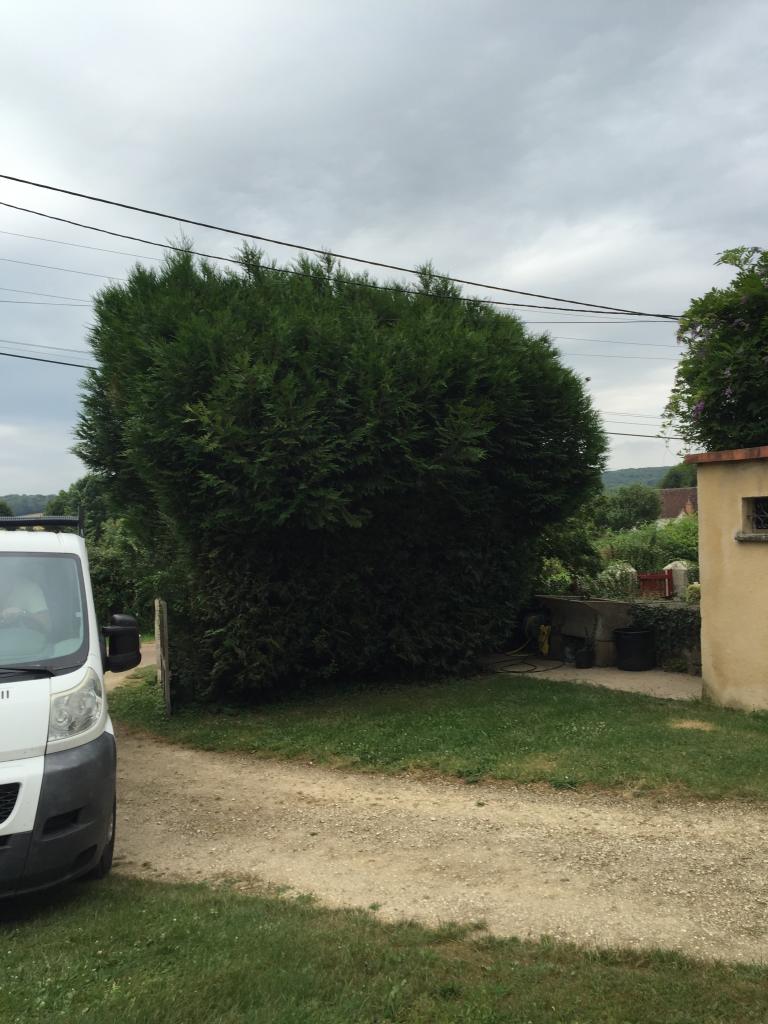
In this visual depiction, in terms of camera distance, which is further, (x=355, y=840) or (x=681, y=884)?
(x=355, y=840)

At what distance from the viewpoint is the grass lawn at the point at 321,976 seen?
3.17 meters

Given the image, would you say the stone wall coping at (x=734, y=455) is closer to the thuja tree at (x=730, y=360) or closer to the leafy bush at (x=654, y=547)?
the thuja tree at (x=730, y=360)

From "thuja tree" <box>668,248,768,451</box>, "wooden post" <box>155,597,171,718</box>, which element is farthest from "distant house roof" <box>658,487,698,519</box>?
"wooden post" <box>155,597,171,718</box>

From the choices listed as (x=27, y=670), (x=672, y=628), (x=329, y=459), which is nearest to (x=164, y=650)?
(x=329, y=459)

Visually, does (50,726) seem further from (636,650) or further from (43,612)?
(636,650)

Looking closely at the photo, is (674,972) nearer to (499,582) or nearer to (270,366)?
(270,366)

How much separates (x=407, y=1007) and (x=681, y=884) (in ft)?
7.28

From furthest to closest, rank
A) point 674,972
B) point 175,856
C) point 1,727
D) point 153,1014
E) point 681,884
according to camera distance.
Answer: point 175,856 < point 681,884 < point 1,727 < point 674,972 < point 153,1014

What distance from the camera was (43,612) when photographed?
5.25 m

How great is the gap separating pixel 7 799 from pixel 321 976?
1880 mm

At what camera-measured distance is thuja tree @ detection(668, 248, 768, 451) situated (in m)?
9.42

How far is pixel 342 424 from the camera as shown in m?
9.88

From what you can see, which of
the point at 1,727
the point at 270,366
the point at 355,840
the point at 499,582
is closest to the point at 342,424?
the point at 270,366

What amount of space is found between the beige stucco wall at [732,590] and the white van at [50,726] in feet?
22.5
